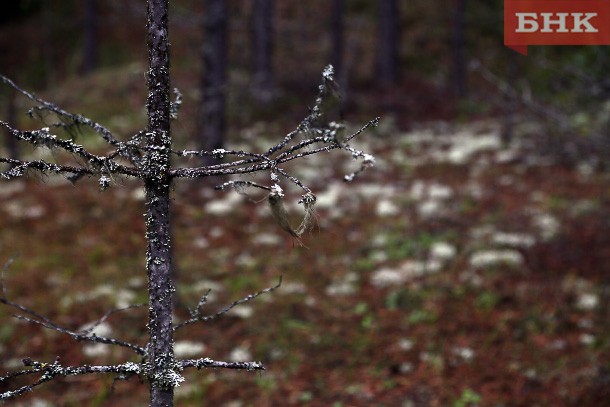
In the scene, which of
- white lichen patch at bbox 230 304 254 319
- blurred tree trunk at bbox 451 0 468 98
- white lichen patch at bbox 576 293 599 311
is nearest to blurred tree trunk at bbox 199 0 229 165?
white lichen patch at bbox 230 304 254 319

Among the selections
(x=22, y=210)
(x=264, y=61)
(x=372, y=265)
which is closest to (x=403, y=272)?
(x=372, y=265)

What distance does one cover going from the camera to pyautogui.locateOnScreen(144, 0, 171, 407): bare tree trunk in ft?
8.79

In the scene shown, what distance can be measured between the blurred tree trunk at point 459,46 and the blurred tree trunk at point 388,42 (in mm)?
2740

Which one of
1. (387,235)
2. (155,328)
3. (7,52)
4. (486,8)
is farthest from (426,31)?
(155,328)

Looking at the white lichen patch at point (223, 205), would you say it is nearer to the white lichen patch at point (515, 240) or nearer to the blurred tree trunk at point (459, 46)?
the white lichen patch at point (515, 240)

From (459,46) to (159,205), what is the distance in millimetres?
22733

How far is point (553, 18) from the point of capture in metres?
4.09

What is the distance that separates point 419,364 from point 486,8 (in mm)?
29164

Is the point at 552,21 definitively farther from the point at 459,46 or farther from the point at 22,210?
the point at 459,46

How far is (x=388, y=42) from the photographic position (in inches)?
942

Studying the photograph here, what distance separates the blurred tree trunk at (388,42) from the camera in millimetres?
23281

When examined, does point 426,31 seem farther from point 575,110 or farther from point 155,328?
point 155,328

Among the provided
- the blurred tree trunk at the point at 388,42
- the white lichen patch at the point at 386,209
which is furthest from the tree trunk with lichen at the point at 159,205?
the blurred tree trunk at the point at 388,42

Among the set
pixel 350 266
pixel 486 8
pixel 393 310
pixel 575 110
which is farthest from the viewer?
pixel 486 8
